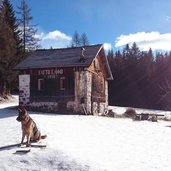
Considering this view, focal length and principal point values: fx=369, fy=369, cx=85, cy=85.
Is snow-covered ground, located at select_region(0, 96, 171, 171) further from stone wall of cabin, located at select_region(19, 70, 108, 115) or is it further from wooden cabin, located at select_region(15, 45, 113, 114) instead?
wooden cabin, located at select_region(15, 45, 113, 114)

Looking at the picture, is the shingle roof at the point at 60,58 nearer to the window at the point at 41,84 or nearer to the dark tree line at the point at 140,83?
the window at the point at 41,84

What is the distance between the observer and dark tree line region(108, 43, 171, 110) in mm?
65188

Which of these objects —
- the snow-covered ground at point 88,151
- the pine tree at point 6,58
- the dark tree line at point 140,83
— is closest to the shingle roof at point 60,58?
the pine tree at point 6,58

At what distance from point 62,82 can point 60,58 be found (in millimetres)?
2699

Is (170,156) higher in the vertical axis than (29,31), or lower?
lower

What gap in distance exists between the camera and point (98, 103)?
3397 centimetres

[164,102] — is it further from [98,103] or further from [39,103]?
[39,103]

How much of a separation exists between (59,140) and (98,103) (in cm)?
1825

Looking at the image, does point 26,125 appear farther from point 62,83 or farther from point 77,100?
point 62,83

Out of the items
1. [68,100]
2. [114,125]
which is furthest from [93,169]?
[68,100]

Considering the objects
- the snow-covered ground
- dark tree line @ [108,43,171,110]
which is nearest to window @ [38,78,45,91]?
the snow-covered ground

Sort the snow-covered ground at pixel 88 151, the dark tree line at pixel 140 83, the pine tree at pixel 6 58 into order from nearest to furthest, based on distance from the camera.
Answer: the snow-covered ground at pixel 88 151, the pine tree at pixel 6 58, the dark tree line at pixel 140 83

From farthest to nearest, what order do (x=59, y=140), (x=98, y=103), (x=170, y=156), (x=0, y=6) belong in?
(x=0, y=6) < (x=98, y=103) < (x=59, y=140) < (x=170, y=156)

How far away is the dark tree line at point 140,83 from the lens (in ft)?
214
